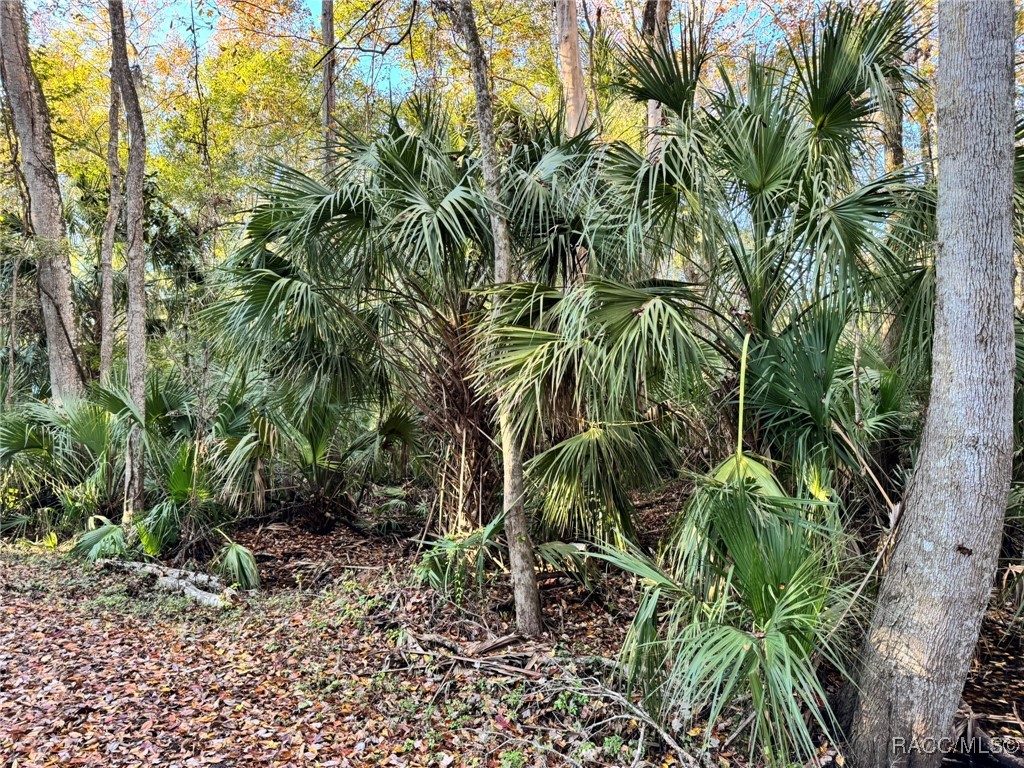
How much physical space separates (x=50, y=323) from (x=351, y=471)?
15.5ft

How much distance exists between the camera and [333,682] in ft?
12.7

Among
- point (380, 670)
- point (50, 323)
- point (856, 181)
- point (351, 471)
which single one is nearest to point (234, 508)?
point (351, 471)

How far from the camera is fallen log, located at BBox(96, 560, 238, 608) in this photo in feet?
16.9

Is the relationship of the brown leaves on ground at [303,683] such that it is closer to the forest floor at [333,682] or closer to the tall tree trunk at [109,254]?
the forest floor at [333,682]

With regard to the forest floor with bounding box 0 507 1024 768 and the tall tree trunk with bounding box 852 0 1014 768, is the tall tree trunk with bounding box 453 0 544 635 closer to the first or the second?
the forest floor with bounding box 0 507 1024 768

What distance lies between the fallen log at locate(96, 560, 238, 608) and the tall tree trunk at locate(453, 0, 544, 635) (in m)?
2.58

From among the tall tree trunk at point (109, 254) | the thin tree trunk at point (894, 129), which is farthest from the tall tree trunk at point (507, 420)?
the tall tree trunk at point (109, 254)

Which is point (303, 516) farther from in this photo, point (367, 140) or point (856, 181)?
point (856, 181)

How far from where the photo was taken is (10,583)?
17.9ft

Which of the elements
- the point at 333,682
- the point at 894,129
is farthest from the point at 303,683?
the point at 894,129

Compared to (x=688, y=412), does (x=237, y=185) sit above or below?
above

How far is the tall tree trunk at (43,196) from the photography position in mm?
7875

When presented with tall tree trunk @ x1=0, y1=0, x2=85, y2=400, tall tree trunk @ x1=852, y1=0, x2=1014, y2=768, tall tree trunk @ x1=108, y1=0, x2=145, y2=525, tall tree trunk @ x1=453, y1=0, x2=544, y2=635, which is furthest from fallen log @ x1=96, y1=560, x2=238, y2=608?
tall tree trunk @ x1=852, y1=0, x2=1014, y2=768

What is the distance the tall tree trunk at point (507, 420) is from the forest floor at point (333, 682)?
27 centimetres
